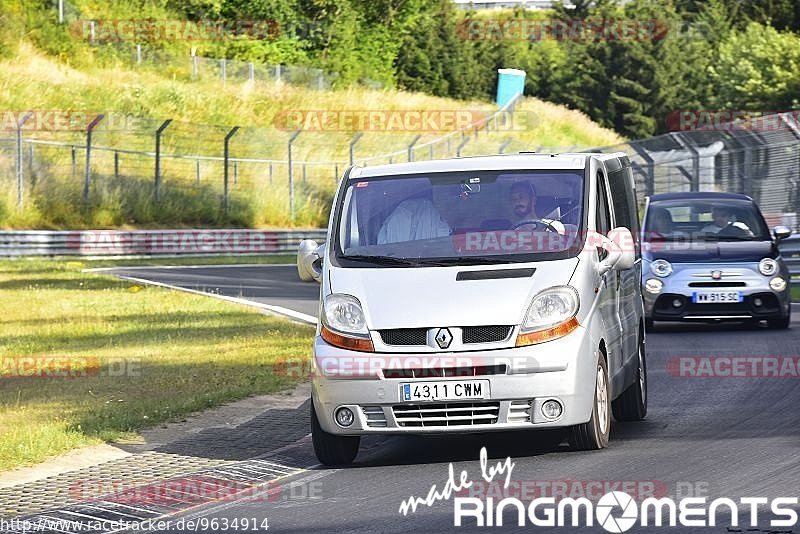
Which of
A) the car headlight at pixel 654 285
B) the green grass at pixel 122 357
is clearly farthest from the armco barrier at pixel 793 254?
the green grass at pixel 122 357

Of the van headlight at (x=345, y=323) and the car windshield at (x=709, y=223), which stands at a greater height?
the van headlight at (x=345, y=323)

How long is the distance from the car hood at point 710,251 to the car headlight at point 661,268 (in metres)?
0.09

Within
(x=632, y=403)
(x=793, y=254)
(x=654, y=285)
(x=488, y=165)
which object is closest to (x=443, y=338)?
(x=488, y=165)

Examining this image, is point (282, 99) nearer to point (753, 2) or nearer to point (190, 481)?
point (753, 2)

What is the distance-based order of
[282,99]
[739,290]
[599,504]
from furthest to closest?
[282,99] → [739,290] → [599,504]

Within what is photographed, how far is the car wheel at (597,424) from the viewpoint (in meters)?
9.43

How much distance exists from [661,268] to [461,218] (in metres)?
8.48

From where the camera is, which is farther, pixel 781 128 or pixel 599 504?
pixel 781 128

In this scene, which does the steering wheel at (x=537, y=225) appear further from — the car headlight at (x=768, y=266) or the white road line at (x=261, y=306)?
the white road line at (x=261, y=306)

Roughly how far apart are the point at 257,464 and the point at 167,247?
30672mm

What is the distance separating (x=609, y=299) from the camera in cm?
1015

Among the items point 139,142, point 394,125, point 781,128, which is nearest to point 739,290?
point 781,128

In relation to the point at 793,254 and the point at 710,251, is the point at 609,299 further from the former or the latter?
the point at 793,254

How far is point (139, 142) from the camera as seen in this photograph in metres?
48.8
